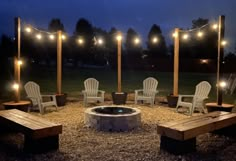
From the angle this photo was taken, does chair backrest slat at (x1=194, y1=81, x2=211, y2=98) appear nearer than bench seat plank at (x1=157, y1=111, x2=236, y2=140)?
No

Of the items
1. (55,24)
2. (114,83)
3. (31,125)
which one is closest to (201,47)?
(114,83)

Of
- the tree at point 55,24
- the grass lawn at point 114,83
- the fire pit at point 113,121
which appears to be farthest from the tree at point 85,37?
the fire pit at point 113,121

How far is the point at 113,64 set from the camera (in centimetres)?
2897

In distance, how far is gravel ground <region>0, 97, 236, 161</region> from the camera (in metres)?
3.54

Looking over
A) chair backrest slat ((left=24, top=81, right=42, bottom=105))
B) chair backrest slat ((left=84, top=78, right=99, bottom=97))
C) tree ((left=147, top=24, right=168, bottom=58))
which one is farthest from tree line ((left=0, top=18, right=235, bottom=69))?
chair backrest slat ((left=24, top=81, right=42, bottom=105))

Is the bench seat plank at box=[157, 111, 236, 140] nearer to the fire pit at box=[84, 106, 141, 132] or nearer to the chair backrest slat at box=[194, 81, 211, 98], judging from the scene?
the fire pit at box=[84, 106, 141, 132]

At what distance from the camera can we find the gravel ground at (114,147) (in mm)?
3535

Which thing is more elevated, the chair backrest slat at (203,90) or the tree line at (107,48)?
the tree line at (107,48)

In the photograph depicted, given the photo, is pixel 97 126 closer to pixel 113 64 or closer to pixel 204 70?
pixel 204 70

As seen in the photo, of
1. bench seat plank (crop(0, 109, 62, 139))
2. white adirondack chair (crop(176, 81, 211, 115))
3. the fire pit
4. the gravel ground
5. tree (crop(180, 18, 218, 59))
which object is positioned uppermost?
tree (crop(180, 18, 218, 59))

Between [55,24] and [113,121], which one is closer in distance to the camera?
[113,121]

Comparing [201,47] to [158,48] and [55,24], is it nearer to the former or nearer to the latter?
[158,48]

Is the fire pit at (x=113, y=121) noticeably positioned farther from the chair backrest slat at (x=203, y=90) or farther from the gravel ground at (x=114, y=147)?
the chair backrest slat at (x=203, y=90)

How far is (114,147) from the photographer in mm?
4004
